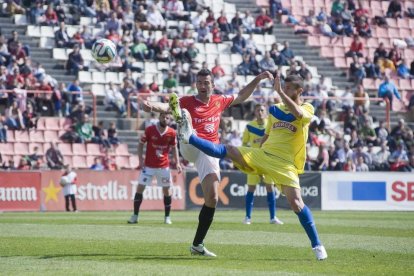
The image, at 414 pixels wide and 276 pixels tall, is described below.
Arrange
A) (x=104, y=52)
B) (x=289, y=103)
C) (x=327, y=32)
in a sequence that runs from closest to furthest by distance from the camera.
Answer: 1. (x=289, y=103)
2. (x=104, y=52)
3. (x=327, y=32)

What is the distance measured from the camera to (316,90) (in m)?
40.1

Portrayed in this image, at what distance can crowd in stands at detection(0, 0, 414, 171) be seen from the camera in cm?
3475

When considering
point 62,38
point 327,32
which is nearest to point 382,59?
point 327,32

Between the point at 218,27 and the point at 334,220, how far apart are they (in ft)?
59.0

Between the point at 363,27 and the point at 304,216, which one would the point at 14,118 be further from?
the point at 304,216

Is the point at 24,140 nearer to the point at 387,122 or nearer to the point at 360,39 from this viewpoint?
the point at 387,122

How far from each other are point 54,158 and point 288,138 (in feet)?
65.6

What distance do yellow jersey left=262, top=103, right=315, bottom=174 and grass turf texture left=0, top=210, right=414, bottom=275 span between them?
1.38 meters

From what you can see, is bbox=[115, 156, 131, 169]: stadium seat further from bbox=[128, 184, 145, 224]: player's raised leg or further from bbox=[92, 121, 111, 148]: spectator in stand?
bbox=[128, 184, 145, 224]: player's raised leg

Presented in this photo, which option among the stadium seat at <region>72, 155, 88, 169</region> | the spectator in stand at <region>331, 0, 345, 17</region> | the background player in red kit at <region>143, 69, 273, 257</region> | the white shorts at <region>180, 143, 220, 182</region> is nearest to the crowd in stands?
the stadium seat at <region>72, 155, 88, 169</region>

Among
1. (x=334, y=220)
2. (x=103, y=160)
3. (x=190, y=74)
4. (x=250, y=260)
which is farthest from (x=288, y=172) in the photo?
(x=190, y=74)

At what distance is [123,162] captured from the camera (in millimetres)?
34719

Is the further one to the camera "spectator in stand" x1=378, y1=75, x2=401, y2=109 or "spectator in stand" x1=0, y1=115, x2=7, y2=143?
Answer: "spectator in stand" x1=378, y1=75, x2=401, y2=109

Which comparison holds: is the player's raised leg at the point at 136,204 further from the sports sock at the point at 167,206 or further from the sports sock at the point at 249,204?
the sports sock at the point at 249,204
